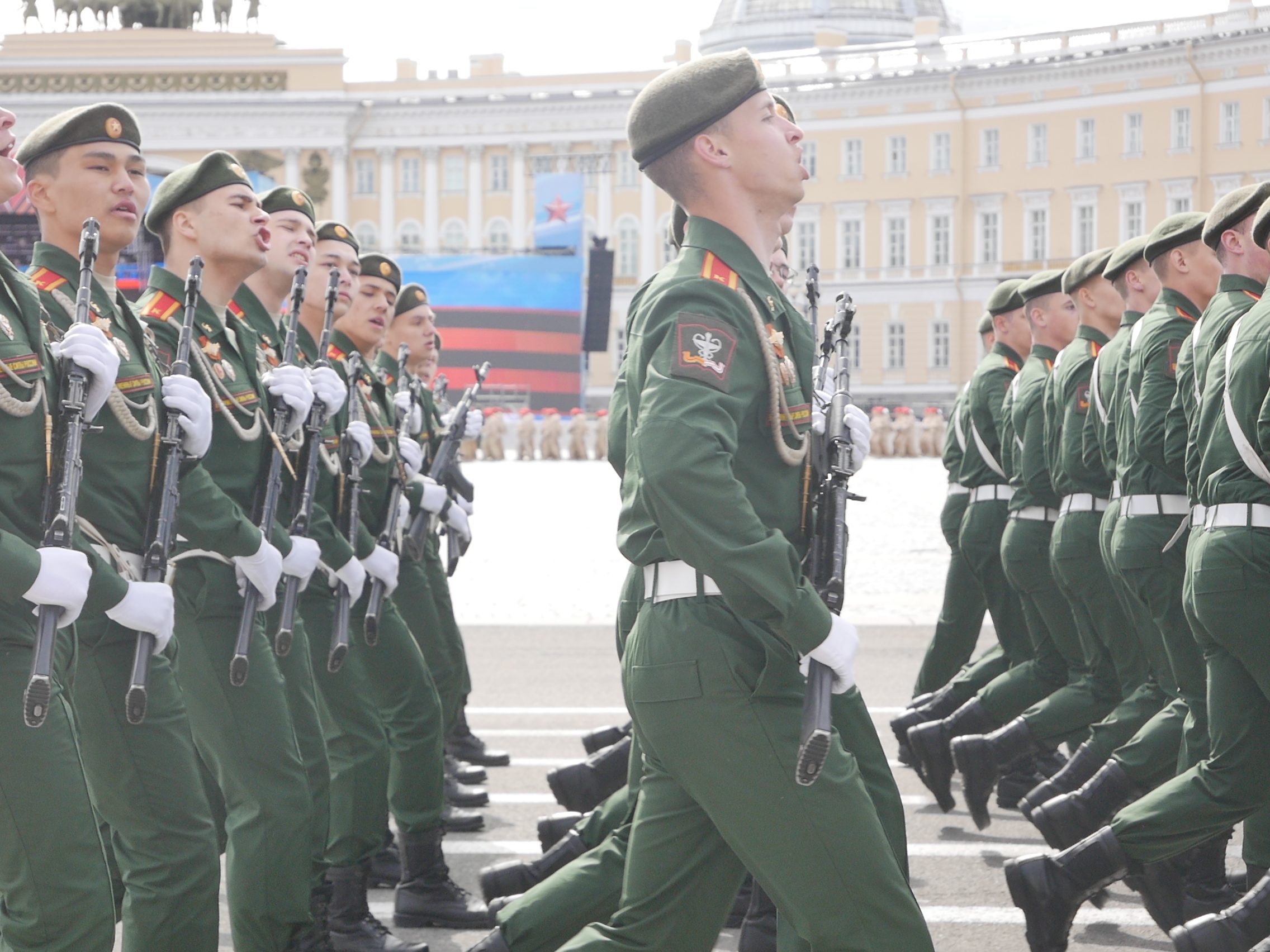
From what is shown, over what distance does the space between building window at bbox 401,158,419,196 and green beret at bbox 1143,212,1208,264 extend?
65308mm

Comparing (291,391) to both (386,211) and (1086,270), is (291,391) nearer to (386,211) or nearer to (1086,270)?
(1086,270)

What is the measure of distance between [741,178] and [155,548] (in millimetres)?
1592

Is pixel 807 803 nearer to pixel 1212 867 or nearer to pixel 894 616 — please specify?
pixel 1212 867

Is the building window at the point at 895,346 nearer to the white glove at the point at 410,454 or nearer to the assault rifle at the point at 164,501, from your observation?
the white glove at the point at 410,454

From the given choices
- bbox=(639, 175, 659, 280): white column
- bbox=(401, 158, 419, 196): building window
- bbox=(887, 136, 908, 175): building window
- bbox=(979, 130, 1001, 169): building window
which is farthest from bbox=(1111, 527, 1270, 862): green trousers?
bbox=(401, 158, 419, 196): building window

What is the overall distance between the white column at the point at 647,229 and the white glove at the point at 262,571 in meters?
63.0

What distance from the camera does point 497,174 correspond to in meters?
68.9

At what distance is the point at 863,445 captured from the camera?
3.75 metres

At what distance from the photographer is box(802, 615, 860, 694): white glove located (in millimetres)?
3148

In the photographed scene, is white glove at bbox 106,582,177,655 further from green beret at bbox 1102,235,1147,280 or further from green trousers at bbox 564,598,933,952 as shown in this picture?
green beret at bbox 1102,235,1147,280

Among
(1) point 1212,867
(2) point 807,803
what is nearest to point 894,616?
(1) point 1212,867

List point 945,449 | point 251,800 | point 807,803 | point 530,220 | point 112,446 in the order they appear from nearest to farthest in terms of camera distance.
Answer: point 807,803 → point 112,446 → point 251,800 → point 945,449 → point 530,220

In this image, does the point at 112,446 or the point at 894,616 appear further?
the point at 894,616

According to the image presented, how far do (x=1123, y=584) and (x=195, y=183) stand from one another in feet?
10.1
